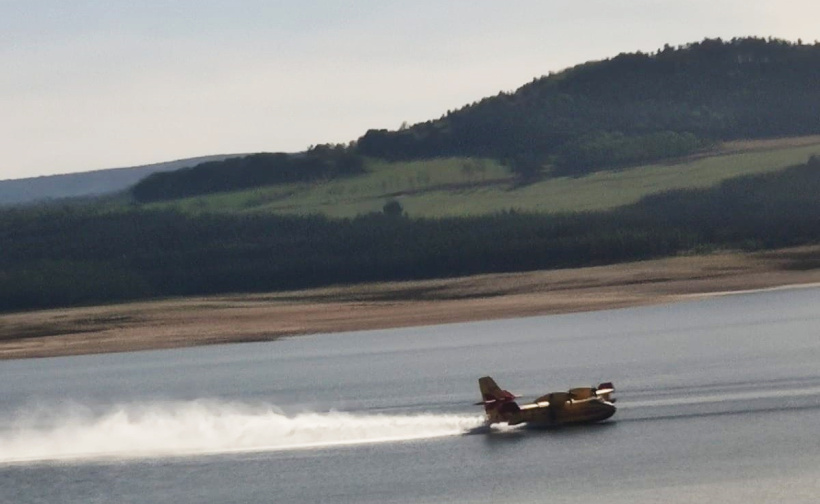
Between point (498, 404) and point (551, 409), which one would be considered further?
point (551, 409)

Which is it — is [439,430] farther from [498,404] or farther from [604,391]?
[604,391]

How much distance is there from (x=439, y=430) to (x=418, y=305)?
93.3 meters

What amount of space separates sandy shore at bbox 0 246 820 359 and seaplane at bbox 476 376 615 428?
7827 centimetres

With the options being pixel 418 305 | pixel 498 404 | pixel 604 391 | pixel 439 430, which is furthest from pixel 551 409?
pixel 418 305

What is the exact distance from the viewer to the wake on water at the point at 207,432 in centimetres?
7444

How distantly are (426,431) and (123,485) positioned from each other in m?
14.6

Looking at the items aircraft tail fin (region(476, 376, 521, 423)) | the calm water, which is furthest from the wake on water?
aircraft tail fin (region(476, 376, 521, 423))

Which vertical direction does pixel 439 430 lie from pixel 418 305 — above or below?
above

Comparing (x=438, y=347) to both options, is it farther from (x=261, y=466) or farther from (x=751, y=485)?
(x=751, y=485)

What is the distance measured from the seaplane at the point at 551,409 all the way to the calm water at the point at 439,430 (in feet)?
2.41

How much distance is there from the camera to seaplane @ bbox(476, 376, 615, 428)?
71562mm

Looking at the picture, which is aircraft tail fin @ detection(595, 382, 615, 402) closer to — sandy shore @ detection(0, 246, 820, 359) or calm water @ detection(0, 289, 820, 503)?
calm water @ detection(0, 289, 820, 503)

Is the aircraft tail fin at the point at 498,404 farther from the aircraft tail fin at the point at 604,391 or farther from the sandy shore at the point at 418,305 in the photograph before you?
the sandy shore at the point at 418,305

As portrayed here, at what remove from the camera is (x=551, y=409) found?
7194cm
